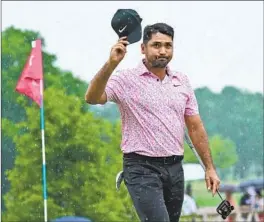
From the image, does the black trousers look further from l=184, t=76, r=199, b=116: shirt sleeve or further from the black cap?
the black cap

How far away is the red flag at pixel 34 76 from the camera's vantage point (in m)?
24.4

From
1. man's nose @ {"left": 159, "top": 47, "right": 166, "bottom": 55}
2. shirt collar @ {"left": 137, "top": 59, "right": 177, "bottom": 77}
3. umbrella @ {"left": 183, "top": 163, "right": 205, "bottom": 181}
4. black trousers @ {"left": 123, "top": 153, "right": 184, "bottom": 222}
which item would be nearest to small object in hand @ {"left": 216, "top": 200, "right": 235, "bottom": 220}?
black trousers @ {"left": 123, "top": 153, "right": 184, "bottom": 222}

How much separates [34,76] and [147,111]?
18.0 meters

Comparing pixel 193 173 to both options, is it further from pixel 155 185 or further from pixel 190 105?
pixel 155 185

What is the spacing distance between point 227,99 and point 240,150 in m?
9.96

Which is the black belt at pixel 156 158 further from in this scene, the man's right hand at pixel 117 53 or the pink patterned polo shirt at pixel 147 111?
the man's right hand at pixel 117 53

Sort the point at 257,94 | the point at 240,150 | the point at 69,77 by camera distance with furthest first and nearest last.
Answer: the point at 257,94, the point at 240,150, the point at 69,77

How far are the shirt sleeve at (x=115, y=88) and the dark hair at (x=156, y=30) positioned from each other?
25 centimetres

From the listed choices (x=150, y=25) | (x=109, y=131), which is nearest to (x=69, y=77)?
(x=109, y=131)

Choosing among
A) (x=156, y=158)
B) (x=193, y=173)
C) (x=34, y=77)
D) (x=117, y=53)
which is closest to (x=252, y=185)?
(x=193, y=173)

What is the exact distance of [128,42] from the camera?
6.22 metres

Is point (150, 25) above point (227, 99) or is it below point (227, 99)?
→ above

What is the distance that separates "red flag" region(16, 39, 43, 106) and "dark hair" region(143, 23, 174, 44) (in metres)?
17.3

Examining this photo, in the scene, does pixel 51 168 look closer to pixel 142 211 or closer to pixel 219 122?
pixel 142 211
